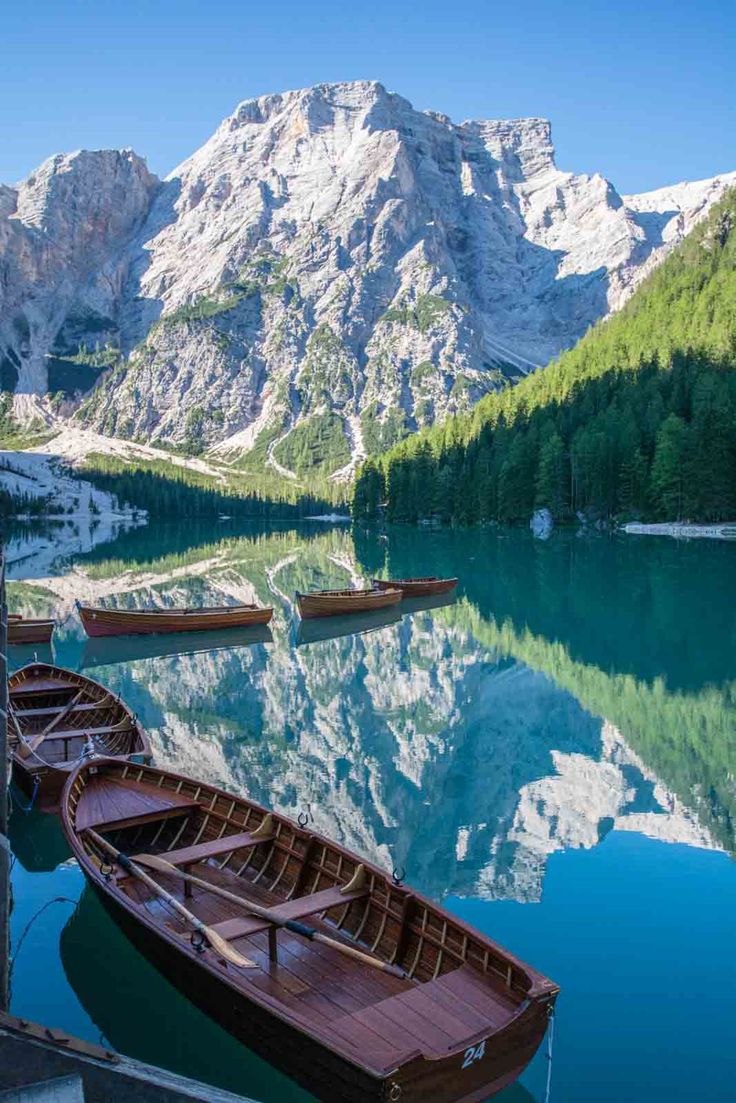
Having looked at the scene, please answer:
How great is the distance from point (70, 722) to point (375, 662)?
16.2m

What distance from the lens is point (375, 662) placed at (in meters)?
35.8

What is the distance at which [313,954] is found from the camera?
1052 cm

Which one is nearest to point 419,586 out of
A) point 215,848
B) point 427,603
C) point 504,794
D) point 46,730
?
point 427,603

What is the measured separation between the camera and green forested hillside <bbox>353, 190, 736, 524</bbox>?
100 m

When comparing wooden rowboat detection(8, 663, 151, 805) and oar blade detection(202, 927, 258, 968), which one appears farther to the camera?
wooden rowboat detection(8, 663, 151, 805)

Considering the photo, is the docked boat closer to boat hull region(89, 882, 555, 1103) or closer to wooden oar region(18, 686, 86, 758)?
wooden oar region(18, 686, 86, 758)

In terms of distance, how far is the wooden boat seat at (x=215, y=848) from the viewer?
12.3 meters

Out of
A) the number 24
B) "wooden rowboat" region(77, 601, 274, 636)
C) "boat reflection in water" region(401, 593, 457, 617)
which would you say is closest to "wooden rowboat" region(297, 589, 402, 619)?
"boat reflection in water" region(401, 593, 457, 617)

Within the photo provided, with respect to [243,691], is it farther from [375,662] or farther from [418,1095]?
[418,1095]

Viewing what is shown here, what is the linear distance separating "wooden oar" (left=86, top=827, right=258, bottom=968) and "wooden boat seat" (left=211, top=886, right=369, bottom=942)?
0.67ft

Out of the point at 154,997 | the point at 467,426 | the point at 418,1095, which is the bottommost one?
the point at 154,997

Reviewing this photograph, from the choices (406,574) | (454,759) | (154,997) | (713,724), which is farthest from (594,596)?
(154,997)

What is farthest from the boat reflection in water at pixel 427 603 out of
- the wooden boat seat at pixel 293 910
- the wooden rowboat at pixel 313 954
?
the wooden boat seat at pixel 293 910

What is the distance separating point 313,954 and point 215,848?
2.70 meters
